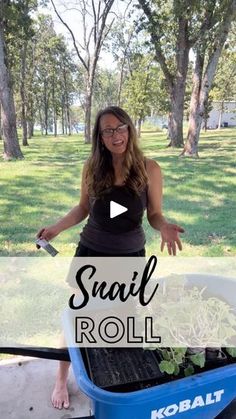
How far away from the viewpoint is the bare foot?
5.32ft

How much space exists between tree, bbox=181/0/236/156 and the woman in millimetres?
5936

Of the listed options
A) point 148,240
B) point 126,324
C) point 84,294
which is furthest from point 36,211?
point 126,324

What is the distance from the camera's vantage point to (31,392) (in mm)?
1696

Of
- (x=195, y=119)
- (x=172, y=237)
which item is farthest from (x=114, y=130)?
(x=195, y=119)

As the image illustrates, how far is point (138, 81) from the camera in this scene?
54.1 feet

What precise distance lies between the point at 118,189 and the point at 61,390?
35.3 inches

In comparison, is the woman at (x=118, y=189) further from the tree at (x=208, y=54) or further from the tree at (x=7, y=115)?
the tree at (x=7, y=115)

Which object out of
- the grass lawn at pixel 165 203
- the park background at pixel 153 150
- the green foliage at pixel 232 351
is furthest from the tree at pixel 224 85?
the green foliage at pixel 232 351

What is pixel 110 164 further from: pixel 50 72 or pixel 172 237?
pixel 50 72

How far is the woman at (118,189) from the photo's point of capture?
1.44m

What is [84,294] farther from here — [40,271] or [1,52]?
[1,52]

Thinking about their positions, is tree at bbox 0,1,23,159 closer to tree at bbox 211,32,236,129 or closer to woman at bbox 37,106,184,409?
woman at bbox 37,106,184,409

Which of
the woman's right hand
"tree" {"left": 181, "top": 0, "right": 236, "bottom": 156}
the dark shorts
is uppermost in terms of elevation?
"tree" {"left": 181, "top": 0, "right": 236, "bottom": 156}

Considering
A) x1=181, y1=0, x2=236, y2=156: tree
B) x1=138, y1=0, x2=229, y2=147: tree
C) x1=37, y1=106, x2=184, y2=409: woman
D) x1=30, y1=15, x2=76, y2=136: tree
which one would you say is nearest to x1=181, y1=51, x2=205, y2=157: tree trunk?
x1=181, y1=0, x2=236, y2=156: tree
